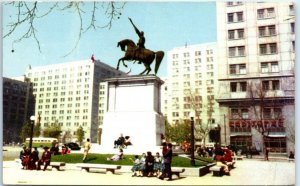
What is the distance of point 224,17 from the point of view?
3425 centimetres

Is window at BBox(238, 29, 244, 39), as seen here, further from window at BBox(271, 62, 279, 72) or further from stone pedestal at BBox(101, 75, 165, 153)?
stone pedestal at BBox(101, 75, 165, 153)

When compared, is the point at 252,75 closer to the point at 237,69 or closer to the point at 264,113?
the point at 237,69

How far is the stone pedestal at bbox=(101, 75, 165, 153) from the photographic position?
1664 cm

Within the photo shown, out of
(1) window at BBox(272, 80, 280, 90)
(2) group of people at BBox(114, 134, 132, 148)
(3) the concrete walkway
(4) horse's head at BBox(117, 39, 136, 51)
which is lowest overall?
(3) the concrete walkway

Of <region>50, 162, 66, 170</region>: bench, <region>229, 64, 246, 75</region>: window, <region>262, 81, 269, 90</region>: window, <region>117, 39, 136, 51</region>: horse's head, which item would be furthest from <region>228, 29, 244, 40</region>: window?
<region>50, 162, 66, 170</region>: bench

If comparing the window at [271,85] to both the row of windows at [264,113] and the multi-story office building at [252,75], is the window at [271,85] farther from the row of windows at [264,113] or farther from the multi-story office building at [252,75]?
the row of windows at [264,113]

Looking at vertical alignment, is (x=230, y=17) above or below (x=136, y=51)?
above

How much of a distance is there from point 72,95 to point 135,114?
59.6 meters

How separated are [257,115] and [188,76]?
40.6 m

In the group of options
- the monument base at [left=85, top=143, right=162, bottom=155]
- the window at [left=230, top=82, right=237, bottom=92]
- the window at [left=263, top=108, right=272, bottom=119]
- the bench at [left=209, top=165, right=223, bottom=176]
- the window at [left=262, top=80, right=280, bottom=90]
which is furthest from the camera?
the window at [left=230, top=82, right=237, bottom=92]

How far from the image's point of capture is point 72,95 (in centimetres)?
7400

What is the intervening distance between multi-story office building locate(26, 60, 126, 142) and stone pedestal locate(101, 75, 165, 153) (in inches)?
1969

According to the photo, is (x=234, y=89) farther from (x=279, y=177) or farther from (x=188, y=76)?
(x=188, y=76)

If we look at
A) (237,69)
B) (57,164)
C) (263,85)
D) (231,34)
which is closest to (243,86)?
(237,69)
